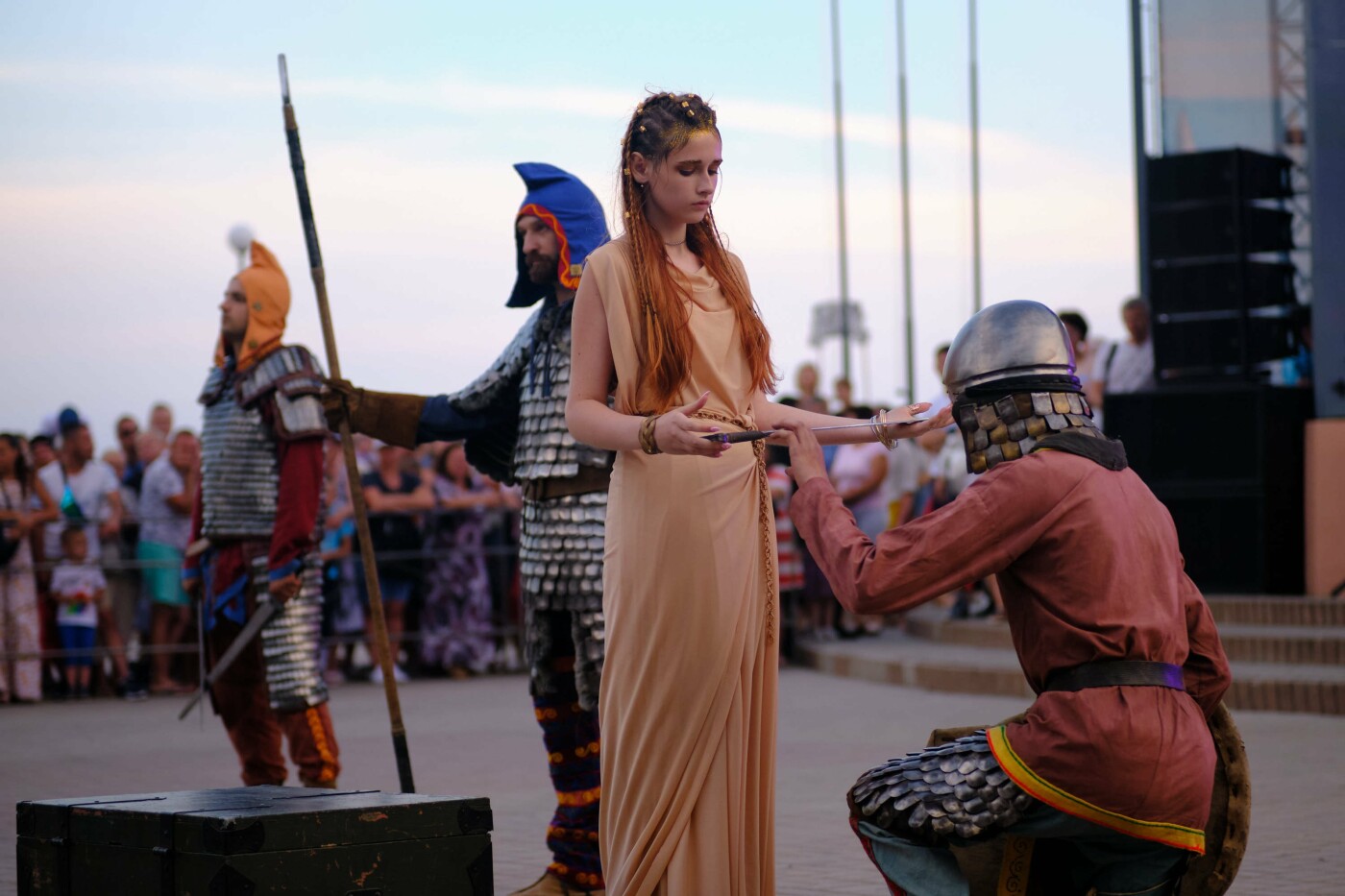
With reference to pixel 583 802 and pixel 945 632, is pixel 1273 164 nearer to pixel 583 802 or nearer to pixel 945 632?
pixel 945 632

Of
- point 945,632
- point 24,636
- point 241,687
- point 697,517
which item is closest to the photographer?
point 697,517

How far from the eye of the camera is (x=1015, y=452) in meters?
3.47

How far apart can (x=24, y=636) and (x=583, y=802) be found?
9.10m

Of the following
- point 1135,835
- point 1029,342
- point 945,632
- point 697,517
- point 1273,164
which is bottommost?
point 945,632

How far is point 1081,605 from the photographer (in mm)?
3379

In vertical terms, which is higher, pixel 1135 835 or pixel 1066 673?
pixel 1066 673

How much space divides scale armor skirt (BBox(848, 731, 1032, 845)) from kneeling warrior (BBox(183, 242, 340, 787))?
141 inches

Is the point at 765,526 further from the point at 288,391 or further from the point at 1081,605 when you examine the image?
the point at 288,391

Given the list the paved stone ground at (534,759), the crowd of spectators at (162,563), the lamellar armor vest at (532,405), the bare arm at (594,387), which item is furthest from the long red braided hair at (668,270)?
the crowd of spectators at (162,563)

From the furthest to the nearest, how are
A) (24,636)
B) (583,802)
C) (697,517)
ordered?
(24,636)
(583,802)
(697,517)

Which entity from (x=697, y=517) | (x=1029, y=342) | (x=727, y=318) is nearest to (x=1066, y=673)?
(x=1029, y=342)

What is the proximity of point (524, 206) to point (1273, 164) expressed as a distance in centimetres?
985

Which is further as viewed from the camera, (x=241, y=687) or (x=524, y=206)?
(x=241, y=687)

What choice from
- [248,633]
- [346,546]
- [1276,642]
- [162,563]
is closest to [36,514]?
[162,563]
